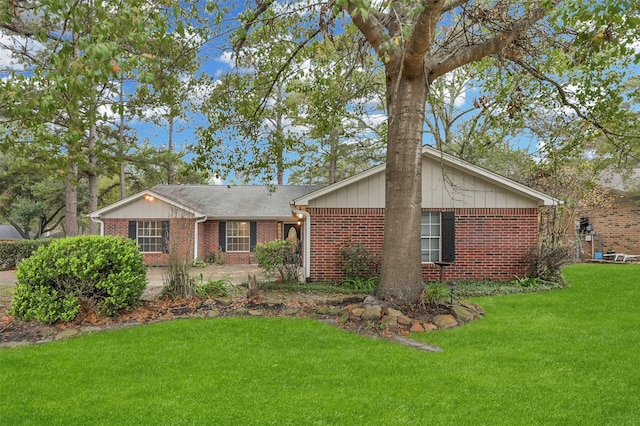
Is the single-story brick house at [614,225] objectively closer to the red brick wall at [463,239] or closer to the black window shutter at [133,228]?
the red brick wall at [463,239]

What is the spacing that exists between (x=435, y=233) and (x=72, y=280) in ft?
28.2

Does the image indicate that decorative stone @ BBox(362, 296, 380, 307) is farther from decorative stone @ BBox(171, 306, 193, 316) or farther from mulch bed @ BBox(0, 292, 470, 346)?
decorative stone @ BBox(171, 306, 193, 316)

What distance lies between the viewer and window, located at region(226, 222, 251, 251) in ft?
59.6

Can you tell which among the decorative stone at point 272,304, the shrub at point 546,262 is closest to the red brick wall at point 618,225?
the shrub at point 546,262

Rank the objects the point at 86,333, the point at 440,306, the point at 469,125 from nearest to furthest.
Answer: the point at 86,333, the point at 440,306, the point at 469,125

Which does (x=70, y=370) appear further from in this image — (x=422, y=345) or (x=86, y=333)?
(x=422, y=345)

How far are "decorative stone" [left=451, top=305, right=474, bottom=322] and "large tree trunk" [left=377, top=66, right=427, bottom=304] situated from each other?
2.29ft

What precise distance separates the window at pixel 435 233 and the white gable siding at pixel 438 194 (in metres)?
0.32

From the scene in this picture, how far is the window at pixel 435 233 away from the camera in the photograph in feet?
35.6

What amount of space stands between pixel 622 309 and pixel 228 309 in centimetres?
725

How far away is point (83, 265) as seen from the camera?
21.2 feet

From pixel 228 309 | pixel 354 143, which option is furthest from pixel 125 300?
pixel 354 143

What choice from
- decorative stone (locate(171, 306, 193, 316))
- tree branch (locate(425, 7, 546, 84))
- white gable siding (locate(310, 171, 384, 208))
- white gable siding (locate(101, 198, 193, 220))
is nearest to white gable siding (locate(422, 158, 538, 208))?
white gable siding (locate(310, 171, 384, 208))

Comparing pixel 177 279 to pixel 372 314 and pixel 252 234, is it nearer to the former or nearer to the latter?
pixel 372 314
